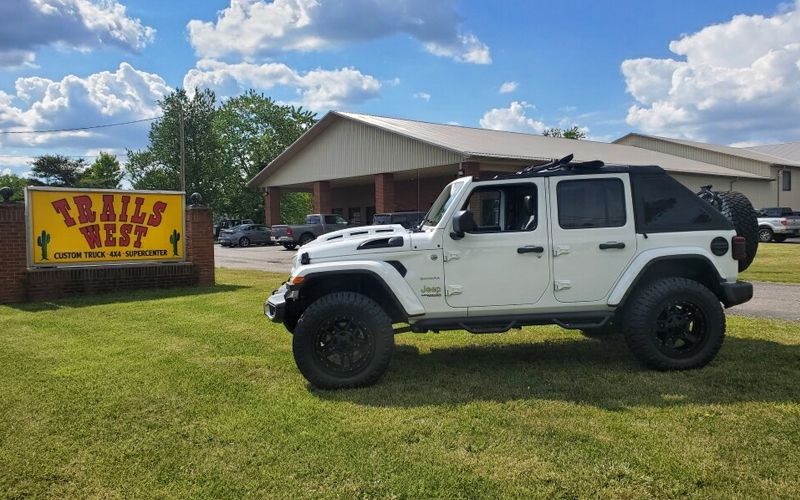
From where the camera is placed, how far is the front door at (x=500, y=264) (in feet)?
16.6

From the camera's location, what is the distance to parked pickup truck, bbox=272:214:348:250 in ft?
90.2

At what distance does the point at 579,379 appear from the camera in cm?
512

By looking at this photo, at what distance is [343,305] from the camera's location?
193 inches

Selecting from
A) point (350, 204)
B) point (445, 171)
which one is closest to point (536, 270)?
point (445, 171)

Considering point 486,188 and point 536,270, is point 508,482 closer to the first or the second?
point 536,270

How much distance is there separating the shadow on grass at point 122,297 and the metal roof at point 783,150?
51.0m

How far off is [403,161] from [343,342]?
2074 cm

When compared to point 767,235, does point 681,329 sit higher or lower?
lower

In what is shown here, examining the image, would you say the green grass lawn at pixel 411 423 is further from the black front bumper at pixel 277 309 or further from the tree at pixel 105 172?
the tree at pixel 105 172

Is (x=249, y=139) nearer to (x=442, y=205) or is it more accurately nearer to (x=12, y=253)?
(x=12, y=253)

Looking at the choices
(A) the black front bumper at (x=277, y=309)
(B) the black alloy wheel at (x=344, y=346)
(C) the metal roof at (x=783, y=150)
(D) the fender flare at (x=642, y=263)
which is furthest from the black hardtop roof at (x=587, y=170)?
(C) the metal roof at (x=783, y=150)

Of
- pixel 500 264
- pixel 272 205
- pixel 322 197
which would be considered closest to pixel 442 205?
pixel 500 264

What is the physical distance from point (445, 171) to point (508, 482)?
24.6 m

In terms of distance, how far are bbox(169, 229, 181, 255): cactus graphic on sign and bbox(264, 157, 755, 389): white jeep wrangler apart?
7.79 m
